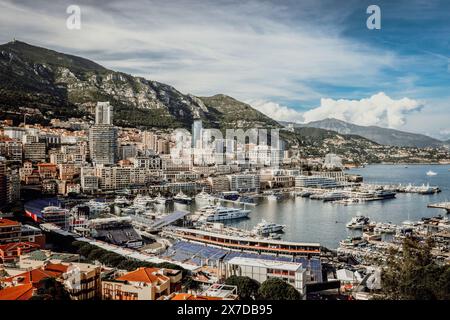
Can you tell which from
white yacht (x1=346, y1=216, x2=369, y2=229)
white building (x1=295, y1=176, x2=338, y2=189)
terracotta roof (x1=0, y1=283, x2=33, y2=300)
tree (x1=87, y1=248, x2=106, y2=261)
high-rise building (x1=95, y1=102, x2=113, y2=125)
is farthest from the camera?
high-rise building (x1=95, y1=102, x2=113, y2=125)

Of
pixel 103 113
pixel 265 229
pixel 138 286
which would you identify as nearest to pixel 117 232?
pixel 265 229

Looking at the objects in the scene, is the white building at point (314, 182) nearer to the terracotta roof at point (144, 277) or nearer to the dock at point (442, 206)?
the dock at point (442, 206)

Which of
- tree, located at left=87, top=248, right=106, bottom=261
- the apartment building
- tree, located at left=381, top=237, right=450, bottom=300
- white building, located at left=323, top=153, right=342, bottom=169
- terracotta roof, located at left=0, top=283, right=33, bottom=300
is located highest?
white building, located at left=323, top=153, right=342, bottom=169

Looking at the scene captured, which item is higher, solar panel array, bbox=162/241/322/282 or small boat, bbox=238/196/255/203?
solar panel array, bbox=162/241/322/282

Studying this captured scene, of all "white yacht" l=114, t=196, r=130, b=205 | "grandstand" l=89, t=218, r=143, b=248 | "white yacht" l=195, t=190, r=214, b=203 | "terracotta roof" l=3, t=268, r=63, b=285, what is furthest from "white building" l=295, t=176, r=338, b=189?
"terracotta roof" l=3, t=268, r=63, b=285

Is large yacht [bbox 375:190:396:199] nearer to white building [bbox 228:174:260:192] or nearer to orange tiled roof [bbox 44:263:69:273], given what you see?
white building [bbox 228:174:260:192]

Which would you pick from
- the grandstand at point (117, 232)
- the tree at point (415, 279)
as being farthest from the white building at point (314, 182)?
the tree at point (415, 279)

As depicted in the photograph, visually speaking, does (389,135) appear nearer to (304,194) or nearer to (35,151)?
(304,194)
